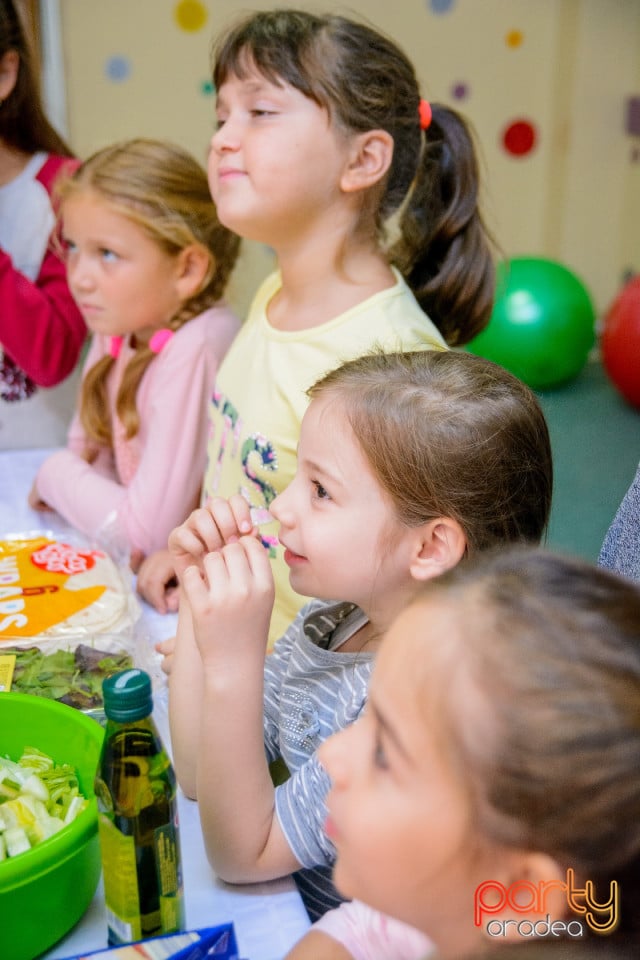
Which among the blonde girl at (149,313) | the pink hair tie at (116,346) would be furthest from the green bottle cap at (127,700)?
the pink hair tie at (116,346)

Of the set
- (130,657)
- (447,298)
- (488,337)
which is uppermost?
(447,298)

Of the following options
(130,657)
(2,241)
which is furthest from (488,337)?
(130,657)

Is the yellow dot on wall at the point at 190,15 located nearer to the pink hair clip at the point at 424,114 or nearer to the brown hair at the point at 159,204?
the brown hair at the point at 159,204

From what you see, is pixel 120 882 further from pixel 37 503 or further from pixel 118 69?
pixel 118 69

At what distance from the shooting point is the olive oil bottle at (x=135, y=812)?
638 mm

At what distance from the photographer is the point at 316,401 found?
0.94m

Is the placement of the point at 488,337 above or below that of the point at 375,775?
below

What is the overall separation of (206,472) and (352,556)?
24.4 inches

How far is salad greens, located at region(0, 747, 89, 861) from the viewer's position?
2.38 feet

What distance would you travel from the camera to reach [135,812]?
638mm

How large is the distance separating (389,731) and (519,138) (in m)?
4.11

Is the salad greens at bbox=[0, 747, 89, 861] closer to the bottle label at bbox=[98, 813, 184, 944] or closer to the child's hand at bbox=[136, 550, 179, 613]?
the bottle label at bbox=[98, 813, 184, 944]

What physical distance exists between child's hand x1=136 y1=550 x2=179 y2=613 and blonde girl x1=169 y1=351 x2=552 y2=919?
31 centimetres

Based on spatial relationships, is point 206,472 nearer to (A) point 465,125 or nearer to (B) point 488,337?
(A) point 465,125
